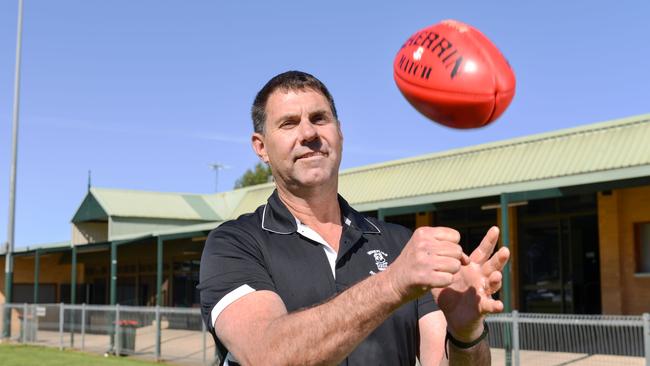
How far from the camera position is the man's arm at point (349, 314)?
2.17m

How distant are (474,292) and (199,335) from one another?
1737 centimetres

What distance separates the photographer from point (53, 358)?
20797mm

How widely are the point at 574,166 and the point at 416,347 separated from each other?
53.8ft

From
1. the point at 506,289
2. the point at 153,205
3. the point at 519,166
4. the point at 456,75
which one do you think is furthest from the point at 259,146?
the point at 153,205

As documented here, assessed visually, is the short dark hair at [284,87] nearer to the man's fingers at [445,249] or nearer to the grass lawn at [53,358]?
the man's fingers at [445,249]

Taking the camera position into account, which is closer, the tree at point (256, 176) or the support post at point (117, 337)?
the support post at point (117, 337)

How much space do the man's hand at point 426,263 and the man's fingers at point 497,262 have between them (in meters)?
0.41

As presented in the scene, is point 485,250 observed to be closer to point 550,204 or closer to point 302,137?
point 302,137

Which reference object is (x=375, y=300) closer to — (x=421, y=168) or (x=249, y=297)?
(x=249, y=297)

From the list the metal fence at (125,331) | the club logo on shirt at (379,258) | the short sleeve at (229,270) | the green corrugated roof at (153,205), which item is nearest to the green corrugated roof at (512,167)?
the metal fence at (125,331)

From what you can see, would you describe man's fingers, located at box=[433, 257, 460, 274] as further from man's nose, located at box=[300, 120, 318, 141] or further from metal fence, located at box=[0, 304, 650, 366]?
metal fence, located at box=[0, 304, 650, 366]

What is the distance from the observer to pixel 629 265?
63.5 feet

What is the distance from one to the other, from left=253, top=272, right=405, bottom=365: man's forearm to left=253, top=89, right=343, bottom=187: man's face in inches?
33.3

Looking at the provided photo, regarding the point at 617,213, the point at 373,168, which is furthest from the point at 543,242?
the point at 373,168
